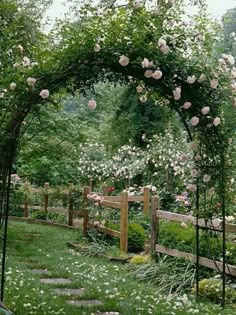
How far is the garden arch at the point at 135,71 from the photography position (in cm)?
501

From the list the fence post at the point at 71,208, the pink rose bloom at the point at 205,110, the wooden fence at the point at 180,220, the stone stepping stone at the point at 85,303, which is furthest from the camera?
the fence post at the point at 71,208

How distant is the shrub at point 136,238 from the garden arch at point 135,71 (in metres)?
3.73

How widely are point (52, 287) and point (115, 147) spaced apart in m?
9.94

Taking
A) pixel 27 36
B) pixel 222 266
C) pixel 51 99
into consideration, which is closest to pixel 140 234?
pixel 222 266

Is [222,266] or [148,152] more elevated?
[148,152]

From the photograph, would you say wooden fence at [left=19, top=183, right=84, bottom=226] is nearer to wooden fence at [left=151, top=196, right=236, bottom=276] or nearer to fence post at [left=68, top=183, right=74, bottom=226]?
fence post at [left=68, top=183, right=74, bottom=226]

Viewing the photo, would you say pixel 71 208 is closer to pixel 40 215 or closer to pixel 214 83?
pixel 40 215

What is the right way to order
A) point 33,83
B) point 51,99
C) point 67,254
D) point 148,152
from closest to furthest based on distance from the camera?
point 33,83 → point 51,99 → point 67,254 → point 148,152

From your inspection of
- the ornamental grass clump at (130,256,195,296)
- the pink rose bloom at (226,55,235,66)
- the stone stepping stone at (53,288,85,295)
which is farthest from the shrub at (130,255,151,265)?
the pink rose bloom at (226,55,235,66)

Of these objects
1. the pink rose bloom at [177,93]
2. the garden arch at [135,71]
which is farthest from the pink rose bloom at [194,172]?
the pink rose bloom at [177,93]

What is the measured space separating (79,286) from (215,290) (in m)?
1.53

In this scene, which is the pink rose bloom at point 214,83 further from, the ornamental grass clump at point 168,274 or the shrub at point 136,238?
the shrub at point 136,238

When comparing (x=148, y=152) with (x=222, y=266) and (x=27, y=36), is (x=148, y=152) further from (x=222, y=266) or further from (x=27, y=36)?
(x=222, y=266)

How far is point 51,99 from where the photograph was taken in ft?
17.6
